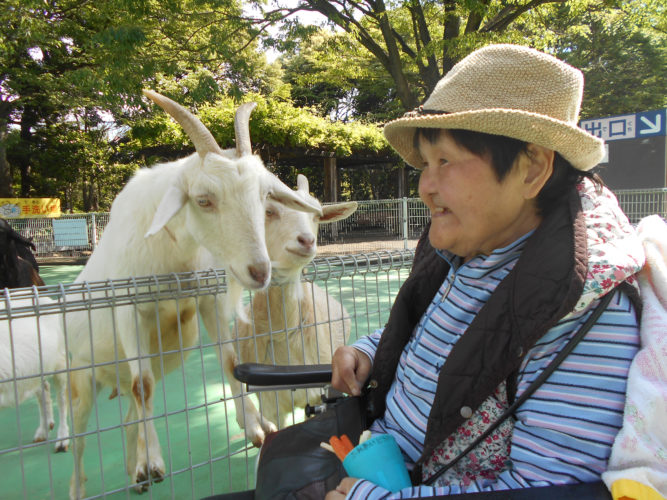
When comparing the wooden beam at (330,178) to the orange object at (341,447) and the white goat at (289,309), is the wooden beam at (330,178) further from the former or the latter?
the orange object at (341,447)

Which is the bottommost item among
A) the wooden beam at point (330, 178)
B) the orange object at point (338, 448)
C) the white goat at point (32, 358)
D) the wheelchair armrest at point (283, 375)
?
the white goat at point (32, 358)

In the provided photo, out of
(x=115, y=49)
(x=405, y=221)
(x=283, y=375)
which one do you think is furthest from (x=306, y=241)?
(x=405, y=221)

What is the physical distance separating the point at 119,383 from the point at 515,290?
1.60 meters

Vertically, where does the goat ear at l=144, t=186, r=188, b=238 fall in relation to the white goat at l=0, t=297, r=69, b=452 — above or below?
above

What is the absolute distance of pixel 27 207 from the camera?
13.6m

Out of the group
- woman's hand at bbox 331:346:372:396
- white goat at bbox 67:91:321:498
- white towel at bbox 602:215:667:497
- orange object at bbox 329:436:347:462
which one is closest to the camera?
white towel at bbox 602:215:667:497

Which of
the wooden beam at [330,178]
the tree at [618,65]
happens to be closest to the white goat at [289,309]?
the wooden beam at [330,178]

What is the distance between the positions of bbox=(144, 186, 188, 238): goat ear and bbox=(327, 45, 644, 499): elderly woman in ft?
3.44

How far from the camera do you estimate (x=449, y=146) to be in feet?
3.85

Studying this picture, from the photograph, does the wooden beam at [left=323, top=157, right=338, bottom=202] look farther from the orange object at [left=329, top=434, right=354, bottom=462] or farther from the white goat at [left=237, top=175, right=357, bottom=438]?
the orange object at [left=329, top=434, right=354, bottom=462]

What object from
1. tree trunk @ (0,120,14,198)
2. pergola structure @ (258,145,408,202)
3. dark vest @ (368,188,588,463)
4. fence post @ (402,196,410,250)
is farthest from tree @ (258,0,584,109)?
tree trunk @ (0,120,14,198)

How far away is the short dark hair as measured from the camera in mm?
1126

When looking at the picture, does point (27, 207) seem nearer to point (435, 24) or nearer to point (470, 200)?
point (435, 24)

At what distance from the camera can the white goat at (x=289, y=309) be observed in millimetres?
2449
